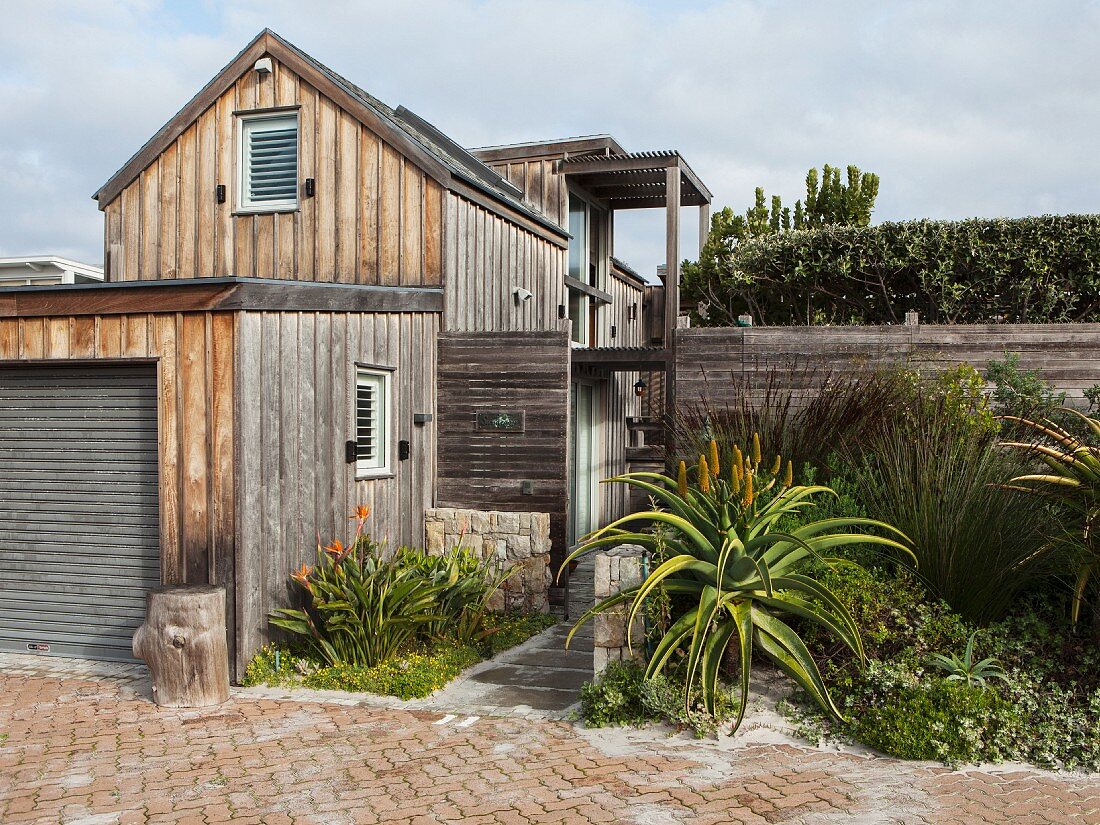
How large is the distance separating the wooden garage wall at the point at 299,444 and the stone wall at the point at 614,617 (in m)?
2.75

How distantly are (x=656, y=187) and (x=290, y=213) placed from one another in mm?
6573

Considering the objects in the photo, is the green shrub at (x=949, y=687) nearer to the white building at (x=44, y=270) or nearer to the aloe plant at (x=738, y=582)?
the aloe plant at (x=738, y=582)

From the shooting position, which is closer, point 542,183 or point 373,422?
point 373,422

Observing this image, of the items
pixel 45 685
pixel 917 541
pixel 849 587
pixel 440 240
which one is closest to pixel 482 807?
pixel 849 587

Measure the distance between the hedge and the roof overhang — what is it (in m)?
1.50

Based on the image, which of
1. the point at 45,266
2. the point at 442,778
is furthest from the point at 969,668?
the point at 45,266

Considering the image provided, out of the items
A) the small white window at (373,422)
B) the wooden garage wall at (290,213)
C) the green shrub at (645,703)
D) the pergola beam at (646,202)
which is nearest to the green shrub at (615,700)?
the green shrub at (645,703)

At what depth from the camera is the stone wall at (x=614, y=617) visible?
6.93 meters

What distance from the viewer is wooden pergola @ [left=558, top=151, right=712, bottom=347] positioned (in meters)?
13.2

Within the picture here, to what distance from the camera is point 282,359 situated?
8.13 m

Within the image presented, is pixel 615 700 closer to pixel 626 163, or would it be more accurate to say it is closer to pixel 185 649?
pixel 185 649

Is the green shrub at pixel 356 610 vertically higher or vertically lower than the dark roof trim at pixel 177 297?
lower

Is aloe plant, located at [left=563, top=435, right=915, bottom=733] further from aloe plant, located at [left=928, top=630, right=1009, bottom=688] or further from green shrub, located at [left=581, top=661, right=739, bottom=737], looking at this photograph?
aloe plant, located at [left=928, top=630, right=1009, bottom=688]

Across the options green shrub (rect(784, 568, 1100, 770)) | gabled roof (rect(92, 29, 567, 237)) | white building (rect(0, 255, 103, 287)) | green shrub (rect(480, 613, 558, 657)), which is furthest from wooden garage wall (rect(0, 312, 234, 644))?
white building (rect(0, 255, 103, 287))
